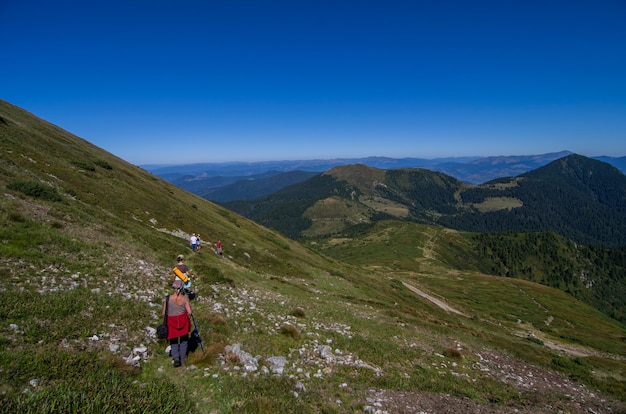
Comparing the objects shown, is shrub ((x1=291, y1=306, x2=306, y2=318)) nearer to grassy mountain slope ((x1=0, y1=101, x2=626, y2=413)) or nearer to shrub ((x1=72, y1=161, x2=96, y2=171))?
grassy mountain slope ((x1=0, y1=101, x2=626, y2=413))

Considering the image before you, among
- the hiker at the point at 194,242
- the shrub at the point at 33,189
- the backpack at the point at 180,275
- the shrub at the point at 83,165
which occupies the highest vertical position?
the shrub at the point at 83,165

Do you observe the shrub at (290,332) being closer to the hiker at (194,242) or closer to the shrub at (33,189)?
the hiker at (194,242)

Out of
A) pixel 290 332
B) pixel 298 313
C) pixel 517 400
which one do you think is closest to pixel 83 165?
pixel 298 313

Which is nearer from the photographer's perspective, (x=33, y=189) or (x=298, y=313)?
(x=298, y=313)

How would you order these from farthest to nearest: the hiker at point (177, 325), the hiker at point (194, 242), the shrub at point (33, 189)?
the hiker at point (194, 242), the shrub at point (33, 189), the hiker at point (177, 325)

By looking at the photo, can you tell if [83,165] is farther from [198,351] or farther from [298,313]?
[198,351]

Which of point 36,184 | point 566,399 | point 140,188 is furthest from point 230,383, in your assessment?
point 140,188

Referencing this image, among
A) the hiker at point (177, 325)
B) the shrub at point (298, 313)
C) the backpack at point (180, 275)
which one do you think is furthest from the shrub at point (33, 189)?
the shrub at point (298, 313)

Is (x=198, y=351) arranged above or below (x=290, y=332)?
above

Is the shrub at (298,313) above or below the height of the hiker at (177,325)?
below

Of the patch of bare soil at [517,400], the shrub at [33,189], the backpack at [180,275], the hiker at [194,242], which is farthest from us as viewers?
the hiker at [194,242]

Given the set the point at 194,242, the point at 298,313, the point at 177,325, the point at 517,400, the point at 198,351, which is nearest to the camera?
the point at 177,325

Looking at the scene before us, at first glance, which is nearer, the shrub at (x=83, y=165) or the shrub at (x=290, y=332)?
the shrub at (x=290, y=332)

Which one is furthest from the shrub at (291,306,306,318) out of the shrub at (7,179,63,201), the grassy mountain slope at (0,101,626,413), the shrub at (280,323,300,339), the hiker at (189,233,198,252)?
the shrub at (7,179,63,201)
